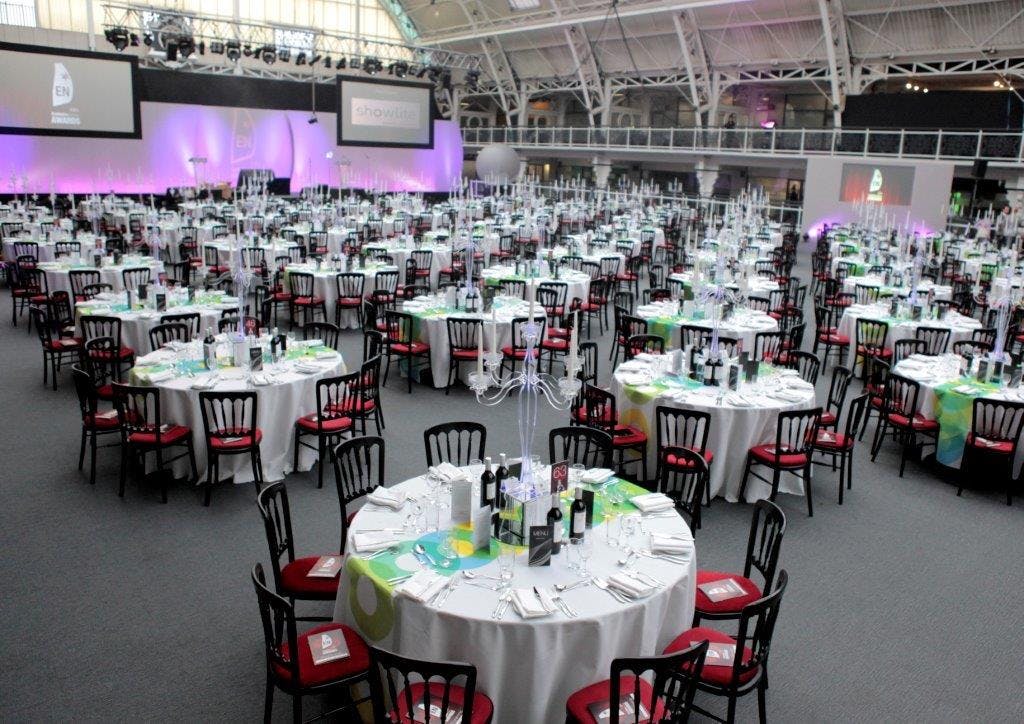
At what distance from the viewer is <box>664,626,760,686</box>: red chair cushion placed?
146 inches

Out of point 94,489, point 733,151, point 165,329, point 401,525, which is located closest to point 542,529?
point 401,525

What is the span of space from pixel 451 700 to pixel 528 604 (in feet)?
1.69

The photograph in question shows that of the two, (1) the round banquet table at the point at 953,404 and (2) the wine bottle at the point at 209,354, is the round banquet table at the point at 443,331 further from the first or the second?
(1) the round banquet table at the point at 953,404

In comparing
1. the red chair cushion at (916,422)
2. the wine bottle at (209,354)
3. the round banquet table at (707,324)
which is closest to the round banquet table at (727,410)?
the red chair cushion at (916,422)

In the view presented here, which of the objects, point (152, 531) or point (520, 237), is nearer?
point (152, 531)

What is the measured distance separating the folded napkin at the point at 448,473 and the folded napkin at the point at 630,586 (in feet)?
4.15

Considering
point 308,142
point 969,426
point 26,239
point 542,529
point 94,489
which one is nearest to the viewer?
point 542,529

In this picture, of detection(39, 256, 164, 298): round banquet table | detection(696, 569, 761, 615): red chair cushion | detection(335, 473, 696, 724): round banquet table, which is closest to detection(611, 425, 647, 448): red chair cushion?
detection(696, 569, 761, 615): red chair cushion

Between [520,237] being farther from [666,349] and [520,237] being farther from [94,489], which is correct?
[94,489]

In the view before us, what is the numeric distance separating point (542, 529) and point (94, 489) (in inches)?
174

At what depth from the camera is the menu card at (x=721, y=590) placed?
4.39m

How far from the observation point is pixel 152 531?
5.86 m

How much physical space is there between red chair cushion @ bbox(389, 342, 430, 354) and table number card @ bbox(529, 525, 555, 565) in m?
5.58

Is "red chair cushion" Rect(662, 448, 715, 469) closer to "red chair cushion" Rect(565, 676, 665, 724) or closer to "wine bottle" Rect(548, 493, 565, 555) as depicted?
"wine bottle" Rect(548, 493, 565, 555)
